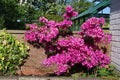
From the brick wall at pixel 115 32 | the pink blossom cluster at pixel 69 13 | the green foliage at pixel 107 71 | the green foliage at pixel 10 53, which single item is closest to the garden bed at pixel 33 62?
the green foliage at pixel 10 53

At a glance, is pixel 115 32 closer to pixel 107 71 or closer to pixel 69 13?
pixel 107 71

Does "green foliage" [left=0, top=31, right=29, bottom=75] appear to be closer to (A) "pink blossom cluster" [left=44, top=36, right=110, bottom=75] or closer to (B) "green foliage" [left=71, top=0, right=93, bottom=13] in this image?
(A) "pink blossom cluster" [left=44, top=36, right=110, bottom=75]


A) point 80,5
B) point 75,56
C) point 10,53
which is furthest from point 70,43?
point 80,5

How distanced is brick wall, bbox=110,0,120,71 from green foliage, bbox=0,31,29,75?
2.45m

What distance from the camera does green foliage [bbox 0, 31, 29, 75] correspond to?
352 inches

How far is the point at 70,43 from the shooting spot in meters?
8.47

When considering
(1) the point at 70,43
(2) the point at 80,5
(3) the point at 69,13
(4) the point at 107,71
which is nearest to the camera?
(1) the point at 70,43

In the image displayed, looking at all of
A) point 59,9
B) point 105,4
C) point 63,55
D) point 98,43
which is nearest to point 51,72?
point 63,55

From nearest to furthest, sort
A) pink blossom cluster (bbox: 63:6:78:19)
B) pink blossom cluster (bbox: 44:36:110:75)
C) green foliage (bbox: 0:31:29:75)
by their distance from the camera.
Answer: pink blossom cluster (bbox: 44:36:110:75), green foliage (bbox: 0:31:29:75), pink blossom cluster (bbox: 63:6:78:19)

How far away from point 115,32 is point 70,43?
4.67 feet

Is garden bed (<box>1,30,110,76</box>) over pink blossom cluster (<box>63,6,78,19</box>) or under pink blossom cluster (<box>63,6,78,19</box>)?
under

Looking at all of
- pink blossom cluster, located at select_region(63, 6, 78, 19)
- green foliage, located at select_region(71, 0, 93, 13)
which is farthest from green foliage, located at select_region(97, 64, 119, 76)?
green foliage, located at select_region(71, 0, 93, 13)

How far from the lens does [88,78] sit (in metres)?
8.38

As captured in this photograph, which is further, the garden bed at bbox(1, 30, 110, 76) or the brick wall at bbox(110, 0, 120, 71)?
the garden bed at bbox(1, 30, 110, 76)
